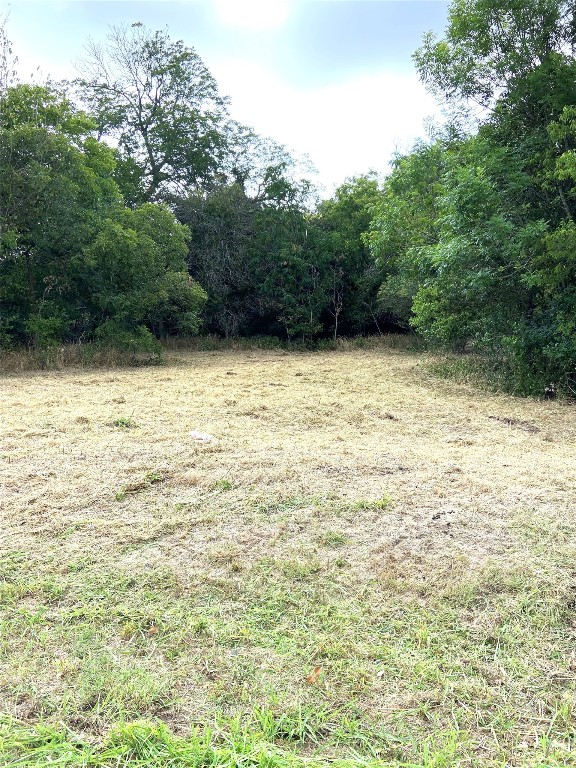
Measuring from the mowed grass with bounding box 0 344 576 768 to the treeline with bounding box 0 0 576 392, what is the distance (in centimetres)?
346

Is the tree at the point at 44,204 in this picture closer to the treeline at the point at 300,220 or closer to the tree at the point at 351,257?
the treeline at the point at 300,220

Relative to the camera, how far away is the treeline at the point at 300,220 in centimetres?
719

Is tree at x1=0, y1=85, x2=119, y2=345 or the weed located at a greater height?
tree at x1=0, y1=85, x2=119, y2=345

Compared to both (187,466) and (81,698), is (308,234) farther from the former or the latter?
(81,698)

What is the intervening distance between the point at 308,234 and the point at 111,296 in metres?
7.17

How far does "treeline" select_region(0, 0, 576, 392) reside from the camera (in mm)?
7188

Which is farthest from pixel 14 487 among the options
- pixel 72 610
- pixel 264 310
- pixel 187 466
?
pixel 264 310

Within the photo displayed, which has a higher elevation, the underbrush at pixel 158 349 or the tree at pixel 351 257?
the tree at pixel 351 257

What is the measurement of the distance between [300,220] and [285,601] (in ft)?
51.7

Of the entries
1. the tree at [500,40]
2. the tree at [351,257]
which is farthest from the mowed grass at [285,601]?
the tree at [351,257]

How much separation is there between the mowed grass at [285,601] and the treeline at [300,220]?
3458 mm

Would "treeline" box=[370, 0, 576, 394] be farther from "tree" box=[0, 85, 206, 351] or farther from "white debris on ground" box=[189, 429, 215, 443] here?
"tree" box=[0, 85, 206, 351]

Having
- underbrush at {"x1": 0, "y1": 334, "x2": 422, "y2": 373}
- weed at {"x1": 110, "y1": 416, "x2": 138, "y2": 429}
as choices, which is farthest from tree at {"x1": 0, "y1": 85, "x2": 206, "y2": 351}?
weed at {"x1": 110, "y1": 416, "x2": 138, "y2": 429}

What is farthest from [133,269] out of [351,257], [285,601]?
[285,601]
